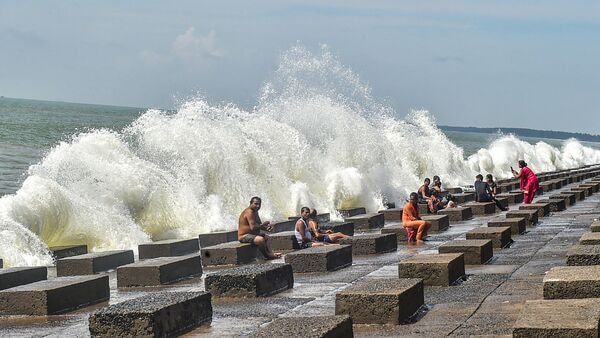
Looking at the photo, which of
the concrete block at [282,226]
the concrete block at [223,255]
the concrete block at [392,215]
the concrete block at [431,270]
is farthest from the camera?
the concrete block at [392,215]

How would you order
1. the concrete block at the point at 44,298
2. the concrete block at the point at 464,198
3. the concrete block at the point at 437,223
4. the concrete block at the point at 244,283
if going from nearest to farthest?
1. the concrete block at the point at 44,298
2. the concrete block at the point at 244,283
3. the concrete block at the point at 437,223
4. the concrete block at the point at 464,198

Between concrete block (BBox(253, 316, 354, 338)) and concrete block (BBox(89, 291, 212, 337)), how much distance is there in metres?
1.36

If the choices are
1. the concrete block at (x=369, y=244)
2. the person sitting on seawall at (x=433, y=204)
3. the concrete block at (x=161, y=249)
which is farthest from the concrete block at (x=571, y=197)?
the concrete block at (x=161, y=249)

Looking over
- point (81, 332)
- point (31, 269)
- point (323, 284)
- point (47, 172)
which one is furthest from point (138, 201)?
point (81, 332)

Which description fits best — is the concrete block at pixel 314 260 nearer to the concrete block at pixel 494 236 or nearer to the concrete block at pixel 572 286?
the concrete block at pixel 494 236

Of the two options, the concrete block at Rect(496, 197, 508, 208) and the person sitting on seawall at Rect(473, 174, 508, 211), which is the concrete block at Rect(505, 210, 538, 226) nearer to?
the person sitting on seawall at Rect(473, 174, 508, 211)

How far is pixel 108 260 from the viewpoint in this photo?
14.5m

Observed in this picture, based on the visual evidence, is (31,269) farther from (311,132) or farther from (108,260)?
(311,132)

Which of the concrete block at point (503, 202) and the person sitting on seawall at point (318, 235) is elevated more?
the concrete block at point (503, 202)

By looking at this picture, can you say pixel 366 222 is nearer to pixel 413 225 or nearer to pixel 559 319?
pixel 413 225

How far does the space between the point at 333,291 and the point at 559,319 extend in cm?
470

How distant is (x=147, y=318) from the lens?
25.9ft

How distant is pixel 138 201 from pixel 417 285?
18.0 metres

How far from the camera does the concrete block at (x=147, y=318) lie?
7.91 metres
